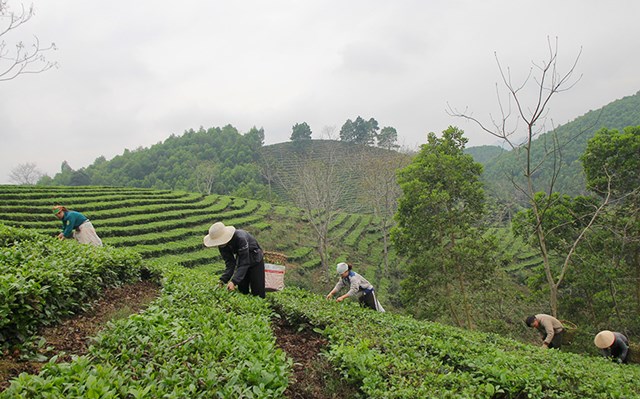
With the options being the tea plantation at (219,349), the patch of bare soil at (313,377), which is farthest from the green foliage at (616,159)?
the patch of bare soil at (313,377)

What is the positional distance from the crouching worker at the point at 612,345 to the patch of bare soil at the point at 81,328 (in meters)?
7.81

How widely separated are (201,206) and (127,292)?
27941mm

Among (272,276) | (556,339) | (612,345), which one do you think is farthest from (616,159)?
(272,276)

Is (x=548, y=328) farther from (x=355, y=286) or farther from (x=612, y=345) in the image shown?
(x=355, y=286)

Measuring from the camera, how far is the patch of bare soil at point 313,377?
350 centimetres

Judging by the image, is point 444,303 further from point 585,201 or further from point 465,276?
point 585,201

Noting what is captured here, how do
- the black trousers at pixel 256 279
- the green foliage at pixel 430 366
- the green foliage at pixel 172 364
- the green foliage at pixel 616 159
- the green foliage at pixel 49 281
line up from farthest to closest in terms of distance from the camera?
the green foliage at pixel 616 159 < the black trousers at pixel 256 279 < the green foliage at pixel 430 366 < the green foliage at pixel 49 281 < the green foliage at pixel 172 364

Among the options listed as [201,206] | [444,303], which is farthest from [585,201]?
[201,206]

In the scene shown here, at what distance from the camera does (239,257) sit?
596 centimetres

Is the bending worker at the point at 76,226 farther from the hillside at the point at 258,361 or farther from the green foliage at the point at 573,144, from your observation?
the green foliage at the point at 573,144

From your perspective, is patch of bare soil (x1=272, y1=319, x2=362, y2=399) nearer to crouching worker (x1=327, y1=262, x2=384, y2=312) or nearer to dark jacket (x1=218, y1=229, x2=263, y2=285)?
dark jacket (x1=218, y1=229, x2=263, y2=285)

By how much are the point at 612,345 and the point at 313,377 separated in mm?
6768

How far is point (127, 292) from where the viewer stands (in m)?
5.71

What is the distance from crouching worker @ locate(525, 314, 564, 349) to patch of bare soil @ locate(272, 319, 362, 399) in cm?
512
